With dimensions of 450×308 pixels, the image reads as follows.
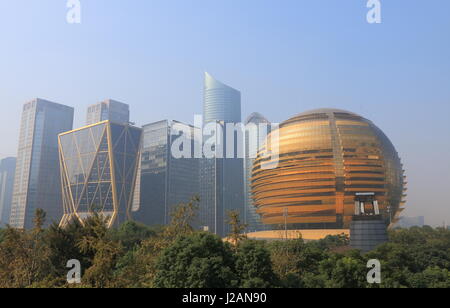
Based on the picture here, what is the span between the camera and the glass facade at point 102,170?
136500 mm

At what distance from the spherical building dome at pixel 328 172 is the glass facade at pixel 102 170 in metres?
63.0

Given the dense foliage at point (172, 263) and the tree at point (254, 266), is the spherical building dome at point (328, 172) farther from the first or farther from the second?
the tree at point (254, 266)

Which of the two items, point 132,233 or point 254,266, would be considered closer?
point 254,266

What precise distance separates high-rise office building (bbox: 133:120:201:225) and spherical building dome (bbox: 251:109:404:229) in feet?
246

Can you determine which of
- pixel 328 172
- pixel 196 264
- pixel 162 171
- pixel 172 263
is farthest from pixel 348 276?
pixel 162 171

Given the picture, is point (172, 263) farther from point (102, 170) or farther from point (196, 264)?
point (102, 170)

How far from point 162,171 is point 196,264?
5741 inches

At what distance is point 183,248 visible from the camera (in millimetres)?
24875

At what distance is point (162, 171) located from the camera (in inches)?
6585

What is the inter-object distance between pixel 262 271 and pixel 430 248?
35137 mm

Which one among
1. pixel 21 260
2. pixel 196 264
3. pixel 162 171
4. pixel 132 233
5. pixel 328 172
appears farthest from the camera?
pixel 162 171

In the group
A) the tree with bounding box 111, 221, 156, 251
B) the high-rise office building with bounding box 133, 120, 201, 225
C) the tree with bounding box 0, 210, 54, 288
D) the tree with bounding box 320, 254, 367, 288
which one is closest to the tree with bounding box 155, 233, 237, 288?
the tree with bounding box 0, 210, 54, 288
